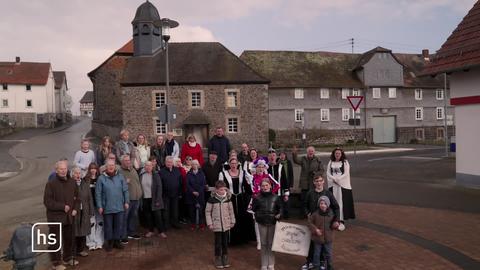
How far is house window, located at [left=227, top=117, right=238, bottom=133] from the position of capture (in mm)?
36188

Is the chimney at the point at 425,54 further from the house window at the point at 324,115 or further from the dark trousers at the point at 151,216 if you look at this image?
the dark trousers at the point at 151,216

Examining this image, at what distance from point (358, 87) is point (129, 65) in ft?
76.6

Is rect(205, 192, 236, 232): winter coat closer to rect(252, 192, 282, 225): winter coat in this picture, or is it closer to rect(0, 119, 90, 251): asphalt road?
rect(252, 192, 282, 225): winter coat

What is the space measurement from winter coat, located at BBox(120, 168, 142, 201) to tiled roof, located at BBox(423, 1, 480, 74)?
1012 centimetres

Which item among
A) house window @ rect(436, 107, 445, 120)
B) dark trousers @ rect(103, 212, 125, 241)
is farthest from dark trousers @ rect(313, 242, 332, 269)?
house window @ rect(436, 107, 445, 120)

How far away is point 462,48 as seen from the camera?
44.2 feet

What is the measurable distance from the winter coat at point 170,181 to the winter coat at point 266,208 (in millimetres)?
2767

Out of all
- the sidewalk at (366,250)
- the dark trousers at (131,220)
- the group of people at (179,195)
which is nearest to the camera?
the group of people at (179,195)

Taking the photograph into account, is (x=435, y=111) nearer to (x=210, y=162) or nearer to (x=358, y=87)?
(x=358, y=87)

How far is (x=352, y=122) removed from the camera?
15180 mm

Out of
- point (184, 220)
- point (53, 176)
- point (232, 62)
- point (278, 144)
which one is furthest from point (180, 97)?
point (53, 176)

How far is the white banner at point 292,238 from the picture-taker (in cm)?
664

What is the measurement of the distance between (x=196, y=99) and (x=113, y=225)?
2808 centimetres

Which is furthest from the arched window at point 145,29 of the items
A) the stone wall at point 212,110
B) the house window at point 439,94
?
the house window at point 439,94
